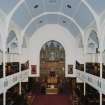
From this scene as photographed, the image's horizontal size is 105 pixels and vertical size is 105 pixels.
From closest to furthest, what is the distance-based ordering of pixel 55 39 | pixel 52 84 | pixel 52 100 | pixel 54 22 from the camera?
pixel 52 100
pixel 54 22
pixel 52 84
pixel 55 39

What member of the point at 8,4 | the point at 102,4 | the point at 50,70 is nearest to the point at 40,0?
the point at 8,4

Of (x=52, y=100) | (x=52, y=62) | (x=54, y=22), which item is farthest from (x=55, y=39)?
(x=52, y=100)

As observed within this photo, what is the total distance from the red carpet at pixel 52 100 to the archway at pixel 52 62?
381cm

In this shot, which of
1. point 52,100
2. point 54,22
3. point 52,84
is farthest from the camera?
point 52,84

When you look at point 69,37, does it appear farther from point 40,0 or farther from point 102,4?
point 102,4

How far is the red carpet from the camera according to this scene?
73.5 ft

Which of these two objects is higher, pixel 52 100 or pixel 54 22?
pixel 54 22

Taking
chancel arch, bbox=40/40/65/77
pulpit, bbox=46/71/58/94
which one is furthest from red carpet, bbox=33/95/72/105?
chancel arch, bbox=40/40/65/77

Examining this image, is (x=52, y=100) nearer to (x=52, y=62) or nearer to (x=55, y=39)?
(x=52, y=62)

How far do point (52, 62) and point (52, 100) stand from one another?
679cm

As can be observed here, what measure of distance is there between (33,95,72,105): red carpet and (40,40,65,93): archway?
381 cm

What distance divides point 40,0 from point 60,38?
11.4 metres

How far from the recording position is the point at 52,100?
23.8 metres

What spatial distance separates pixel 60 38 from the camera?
29.2 metres
